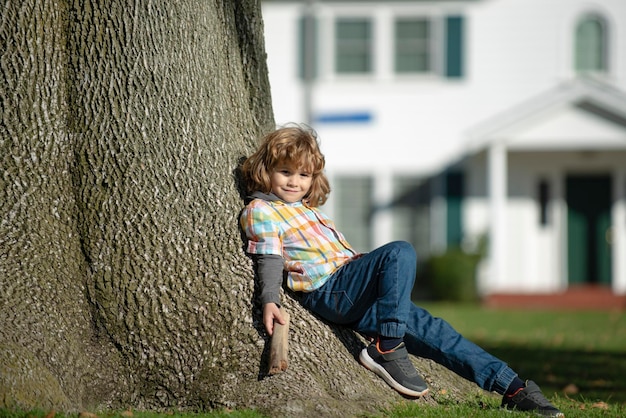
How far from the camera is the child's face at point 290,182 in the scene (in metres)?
4.65

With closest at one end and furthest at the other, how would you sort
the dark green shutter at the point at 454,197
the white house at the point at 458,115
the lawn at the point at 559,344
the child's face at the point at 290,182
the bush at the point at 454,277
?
the child's face at the point at 290,182 < the lawn at the point at 559,344 < the bush at the point at 454,277 < the white house at the point at 458,115 < the dark green shutter at the point at 454,197

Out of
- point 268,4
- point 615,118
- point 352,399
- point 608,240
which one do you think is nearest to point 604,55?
point 615,118

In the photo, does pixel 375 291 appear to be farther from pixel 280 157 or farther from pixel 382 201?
pixel 382 201

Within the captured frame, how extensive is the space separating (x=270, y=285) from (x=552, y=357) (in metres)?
5.11

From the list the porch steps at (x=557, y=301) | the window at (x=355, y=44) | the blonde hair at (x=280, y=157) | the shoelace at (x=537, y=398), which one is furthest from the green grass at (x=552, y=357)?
the window at (x=355, y=44)

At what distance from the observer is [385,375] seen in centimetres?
455

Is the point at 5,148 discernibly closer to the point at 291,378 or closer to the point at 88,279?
the point at 88,279

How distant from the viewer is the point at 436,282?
17844 millimetres

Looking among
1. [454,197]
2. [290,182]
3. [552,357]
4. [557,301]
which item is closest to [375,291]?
[290,182]

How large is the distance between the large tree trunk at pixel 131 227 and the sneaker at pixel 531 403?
63 cm

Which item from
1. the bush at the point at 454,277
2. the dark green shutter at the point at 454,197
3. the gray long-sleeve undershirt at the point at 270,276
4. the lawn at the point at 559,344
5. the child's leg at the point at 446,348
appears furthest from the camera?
the dark green shutter at the point at 454,197

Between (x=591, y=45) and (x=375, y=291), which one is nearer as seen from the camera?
(x=375, y=291)

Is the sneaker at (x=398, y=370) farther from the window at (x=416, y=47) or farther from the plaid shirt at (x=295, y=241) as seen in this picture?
the window at (x=416, y=47)

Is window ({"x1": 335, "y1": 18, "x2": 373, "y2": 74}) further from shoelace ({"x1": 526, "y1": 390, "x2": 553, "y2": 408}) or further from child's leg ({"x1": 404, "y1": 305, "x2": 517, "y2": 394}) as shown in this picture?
shoelace ({"x1": 526, "y1": 390, "x2": 553, "y2": 408})
